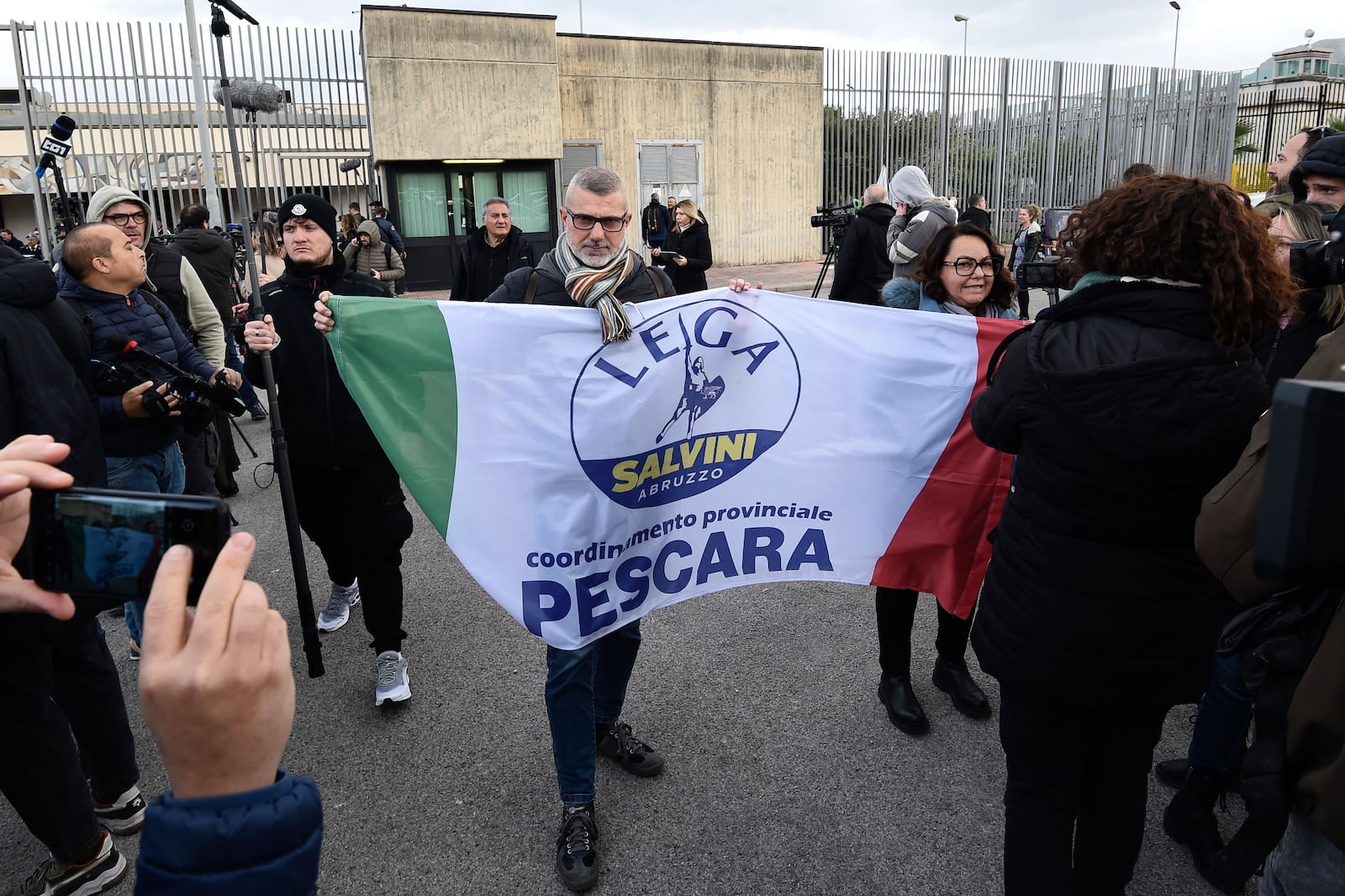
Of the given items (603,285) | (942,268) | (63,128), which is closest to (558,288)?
(603,285)

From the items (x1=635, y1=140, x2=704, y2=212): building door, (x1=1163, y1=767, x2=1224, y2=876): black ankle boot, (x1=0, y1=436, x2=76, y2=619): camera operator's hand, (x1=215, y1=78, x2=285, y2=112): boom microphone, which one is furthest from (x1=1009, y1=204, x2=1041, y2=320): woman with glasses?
(x1=0, y1=436, x2=76, y2=619): camera operator's hand

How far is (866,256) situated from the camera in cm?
662

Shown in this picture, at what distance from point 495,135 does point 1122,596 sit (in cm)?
1797

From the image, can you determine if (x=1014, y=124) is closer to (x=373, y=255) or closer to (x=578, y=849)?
(x=373, y=255)

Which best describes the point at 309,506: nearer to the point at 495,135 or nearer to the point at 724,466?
the point at 724,466

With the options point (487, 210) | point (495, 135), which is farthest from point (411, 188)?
point (487, 210)

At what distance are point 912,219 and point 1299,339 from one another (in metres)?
3.25

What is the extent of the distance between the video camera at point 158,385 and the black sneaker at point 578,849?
2.02 meters

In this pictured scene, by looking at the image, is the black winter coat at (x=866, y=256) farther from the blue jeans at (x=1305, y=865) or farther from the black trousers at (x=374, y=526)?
the blue jeans at (x=1305, y=865)

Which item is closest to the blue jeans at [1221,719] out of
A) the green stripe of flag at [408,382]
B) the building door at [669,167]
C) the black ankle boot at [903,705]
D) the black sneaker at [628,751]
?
the black ankle boot at [903,705]

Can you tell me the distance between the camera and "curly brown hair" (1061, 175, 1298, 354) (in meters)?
1.90

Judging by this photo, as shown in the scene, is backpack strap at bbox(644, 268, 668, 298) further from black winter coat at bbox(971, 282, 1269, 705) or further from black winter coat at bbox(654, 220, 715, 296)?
black winter coat at bbox(654, 220, 715, 296)

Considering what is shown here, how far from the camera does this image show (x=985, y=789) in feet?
9.87

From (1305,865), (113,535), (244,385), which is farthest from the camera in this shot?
(244,385)
